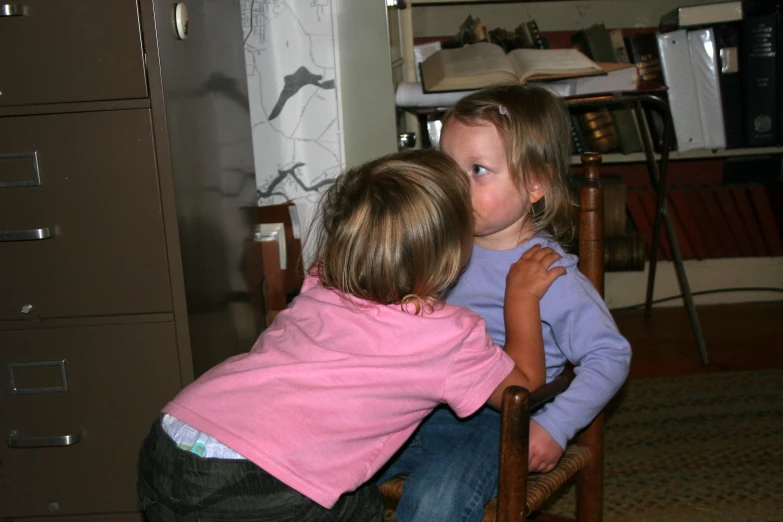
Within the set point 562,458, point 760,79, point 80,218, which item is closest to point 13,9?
point 80,218

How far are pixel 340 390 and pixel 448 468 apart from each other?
0.68 ft

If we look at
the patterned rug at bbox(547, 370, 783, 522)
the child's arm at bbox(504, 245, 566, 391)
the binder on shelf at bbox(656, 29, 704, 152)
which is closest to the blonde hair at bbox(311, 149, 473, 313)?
the child's arm at bbox(504, 245, 566, 391)

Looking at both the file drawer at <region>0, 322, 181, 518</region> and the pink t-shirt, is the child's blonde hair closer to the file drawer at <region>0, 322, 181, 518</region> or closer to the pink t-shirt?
the pink t-shirt

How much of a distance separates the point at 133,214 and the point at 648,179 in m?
2.09

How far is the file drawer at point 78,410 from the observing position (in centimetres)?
117

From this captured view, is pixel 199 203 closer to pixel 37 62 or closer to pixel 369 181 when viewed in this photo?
pixel 37 62

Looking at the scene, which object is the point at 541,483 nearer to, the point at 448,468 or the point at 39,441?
the point at 448,468

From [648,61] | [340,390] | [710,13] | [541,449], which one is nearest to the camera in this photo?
[340,390]

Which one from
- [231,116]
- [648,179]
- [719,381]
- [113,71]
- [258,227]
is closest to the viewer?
[113,71]

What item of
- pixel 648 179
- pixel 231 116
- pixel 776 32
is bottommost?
pixel 648 179

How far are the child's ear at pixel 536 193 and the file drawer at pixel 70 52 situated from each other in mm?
578

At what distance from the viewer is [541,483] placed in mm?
886

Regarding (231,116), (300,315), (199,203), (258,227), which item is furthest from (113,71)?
(258,227)

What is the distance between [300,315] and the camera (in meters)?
0.83
